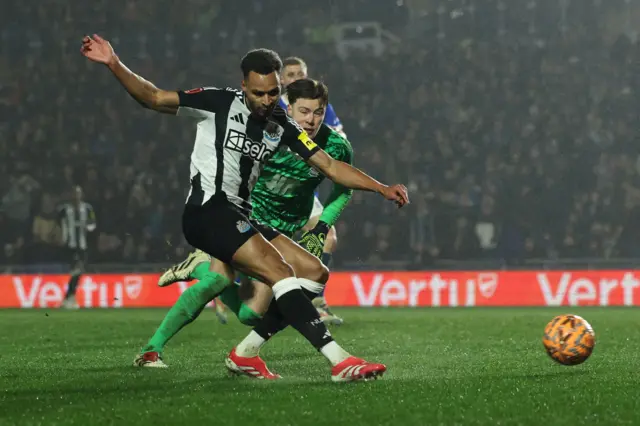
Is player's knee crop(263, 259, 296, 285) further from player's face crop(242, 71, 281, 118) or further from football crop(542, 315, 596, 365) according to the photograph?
football crop(542, 315, 596, 365)

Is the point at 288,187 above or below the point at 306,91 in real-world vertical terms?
below

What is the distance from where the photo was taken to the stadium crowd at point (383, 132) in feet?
60.7

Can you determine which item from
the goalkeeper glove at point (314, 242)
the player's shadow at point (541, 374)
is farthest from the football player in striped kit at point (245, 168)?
the player's shadow at point (541, 374)

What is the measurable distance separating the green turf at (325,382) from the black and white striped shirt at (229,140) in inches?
42.8

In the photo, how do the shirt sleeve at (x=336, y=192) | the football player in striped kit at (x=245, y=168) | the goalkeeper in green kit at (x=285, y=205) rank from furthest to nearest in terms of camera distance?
the shirt sleeve at (x=336, y=192) → the goalkeeper in green kit at (x=285, y=205) → the football player in striped kit at (x=245, y=168)

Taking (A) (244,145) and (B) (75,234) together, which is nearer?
(A) (244,145)

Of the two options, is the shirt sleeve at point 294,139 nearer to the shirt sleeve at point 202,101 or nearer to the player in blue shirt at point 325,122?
the shirt sleeve at point 202,101

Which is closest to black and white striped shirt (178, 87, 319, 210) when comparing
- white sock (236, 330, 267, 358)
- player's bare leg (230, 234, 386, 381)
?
player's bare leg (230, 234, 386, 381)

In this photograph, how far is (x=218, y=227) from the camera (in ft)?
19.2

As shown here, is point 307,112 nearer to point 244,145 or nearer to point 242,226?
point 244,145

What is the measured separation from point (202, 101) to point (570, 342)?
2.46 metres

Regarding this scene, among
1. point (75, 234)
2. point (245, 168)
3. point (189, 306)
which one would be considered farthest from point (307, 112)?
point (75, 234)

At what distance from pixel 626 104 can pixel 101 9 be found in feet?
34.4

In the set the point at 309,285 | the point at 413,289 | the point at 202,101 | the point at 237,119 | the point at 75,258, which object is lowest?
→ the point at 413,289
